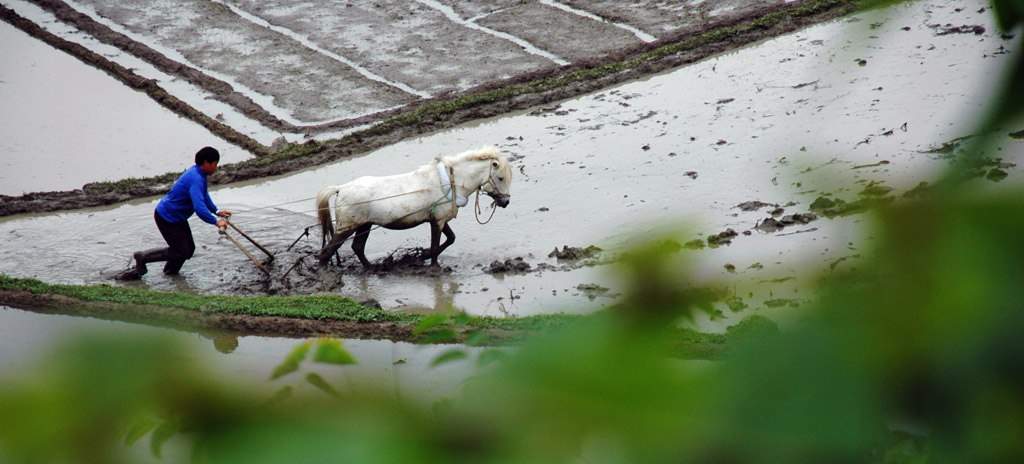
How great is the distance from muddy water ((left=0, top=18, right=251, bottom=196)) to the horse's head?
14.4ft

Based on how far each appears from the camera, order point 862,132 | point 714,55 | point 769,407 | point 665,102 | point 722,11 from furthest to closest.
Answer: point 722,11, point 714,55, point 665,102, point 862,132, point 769,407

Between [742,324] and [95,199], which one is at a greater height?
[742,324]

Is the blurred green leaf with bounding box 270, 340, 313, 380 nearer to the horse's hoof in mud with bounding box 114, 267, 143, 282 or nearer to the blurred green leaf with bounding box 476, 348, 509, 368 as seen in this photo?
the blurred green leaf with bounding box 476, 348, 509, 368

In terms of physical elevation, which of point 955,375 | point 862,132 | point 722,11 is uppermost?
point 955,375

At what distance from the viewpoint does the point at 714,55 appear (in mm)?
12438

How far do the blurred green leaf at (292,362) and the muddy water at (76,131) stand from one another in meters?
10.4

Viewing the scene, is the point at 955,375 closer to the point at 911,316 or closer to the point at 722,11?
the point at 911,316

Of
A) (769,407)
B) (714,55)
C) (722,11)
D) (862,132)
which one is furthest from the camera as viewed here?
(722,11)

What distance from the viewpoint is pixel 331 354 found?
0.61 meters

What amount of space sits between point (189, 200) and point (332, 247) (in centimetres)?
125

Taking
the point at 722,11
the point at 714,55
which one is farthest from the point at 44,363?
the point at 722,11

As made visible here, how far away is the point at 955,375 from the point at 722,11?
14189mm

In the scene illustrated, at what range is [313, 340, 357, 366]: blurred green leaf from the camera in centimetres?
58

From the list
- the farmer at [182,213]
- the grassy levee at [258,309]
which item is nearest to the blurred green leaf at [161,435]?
the grassy levee at [258,309]
